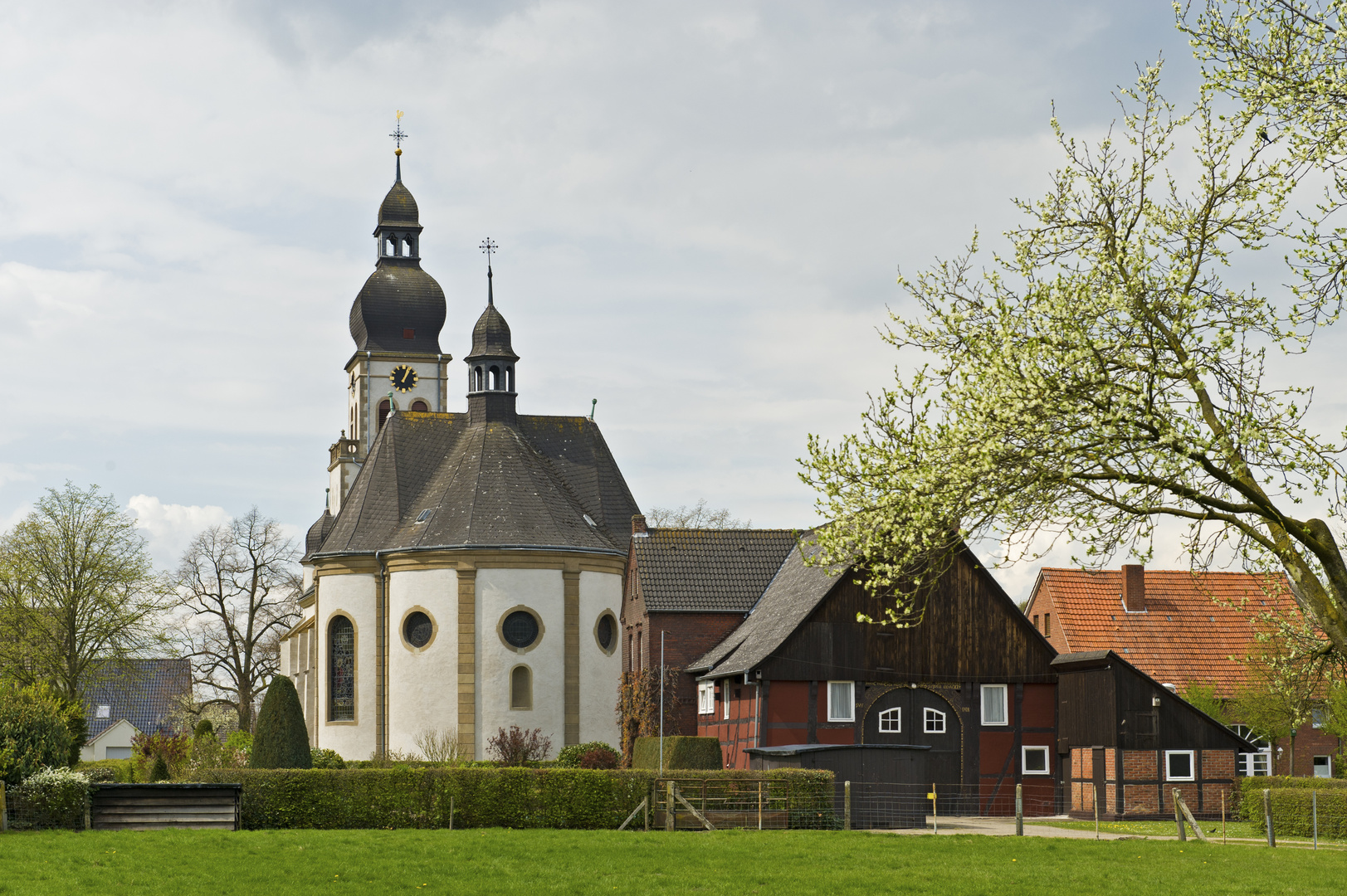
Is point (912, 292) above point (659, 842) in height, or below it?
above

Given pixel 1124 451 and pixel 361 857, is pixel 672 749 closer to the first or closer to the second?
pixel 361 857

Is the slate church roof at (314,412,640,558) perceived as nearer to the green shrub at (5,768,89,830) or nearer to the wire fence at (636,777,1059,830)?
the wire fence at (636,777,1059,830)

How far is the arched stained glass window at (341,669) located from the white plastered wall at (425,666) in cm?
217

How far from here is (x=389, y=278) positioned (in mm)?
67812

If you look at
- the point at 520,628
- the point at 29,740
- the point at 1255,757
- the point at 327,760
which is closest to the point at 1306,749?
the point at 1255,757

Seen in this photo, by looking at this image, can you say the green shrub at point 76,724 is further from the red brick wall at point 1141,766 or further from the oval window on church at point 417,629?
the red brick wall at point 1141,766

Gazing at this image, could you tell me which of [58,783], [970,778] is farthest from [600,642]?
[58,783]

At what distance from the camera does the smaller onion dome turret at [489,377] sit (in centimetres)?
5134

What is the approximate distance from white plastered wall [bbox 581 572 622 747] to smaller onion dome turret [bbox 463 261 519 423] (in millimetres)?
7851

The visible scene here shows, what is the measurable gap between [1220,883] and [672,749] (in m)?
15.3

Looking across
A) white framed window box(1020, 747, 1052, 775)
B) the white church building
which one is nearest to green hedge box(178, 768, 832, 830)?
white framed window box(1020, 747, 1052, 775)

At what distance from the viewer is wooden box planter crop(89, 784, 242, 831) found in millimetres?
23141

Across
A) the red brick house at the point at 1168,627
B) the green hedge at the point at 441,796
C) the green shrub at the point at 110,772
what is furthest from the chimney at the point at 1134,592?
the green shrub at the point at 110,772

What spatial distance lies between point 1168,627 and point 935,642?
10786mm
